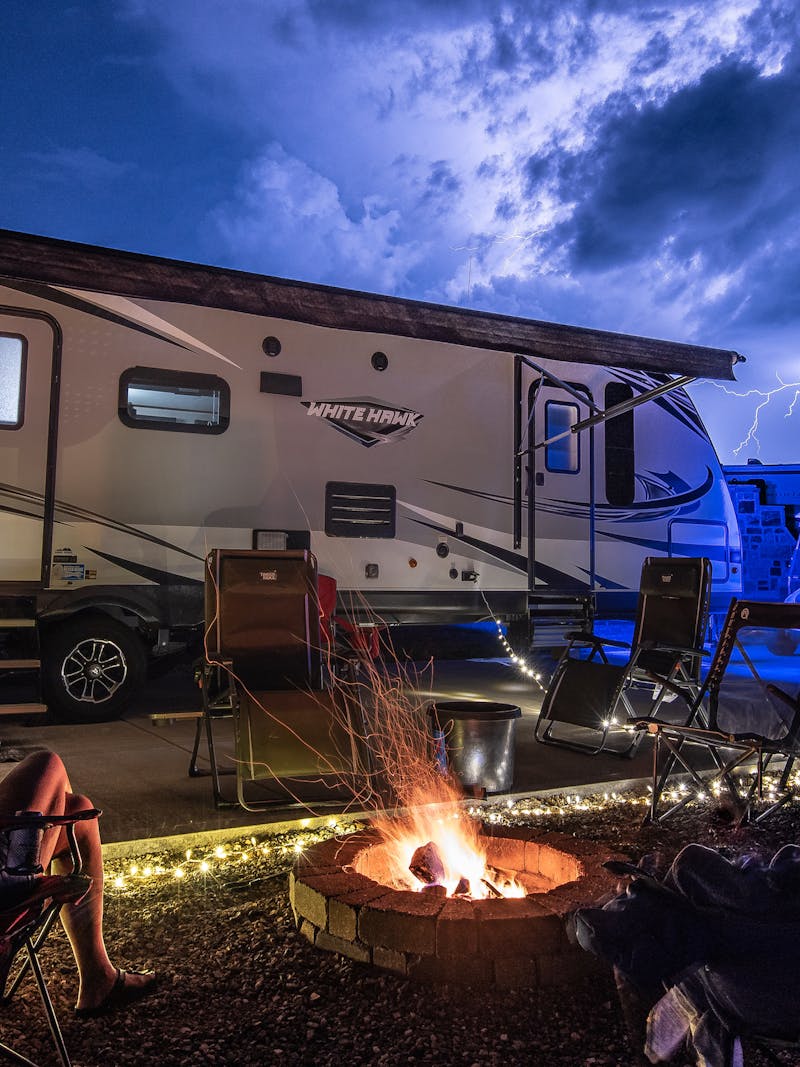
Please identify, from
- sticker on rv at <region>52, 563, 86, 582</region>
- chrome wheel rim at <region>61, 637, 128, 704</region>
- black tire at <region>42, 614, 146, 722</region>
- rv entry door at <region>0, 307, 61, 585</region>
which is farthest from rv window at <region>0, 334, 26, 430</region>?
chrome wheel rim at <region>61, 637, 128, 704</region>

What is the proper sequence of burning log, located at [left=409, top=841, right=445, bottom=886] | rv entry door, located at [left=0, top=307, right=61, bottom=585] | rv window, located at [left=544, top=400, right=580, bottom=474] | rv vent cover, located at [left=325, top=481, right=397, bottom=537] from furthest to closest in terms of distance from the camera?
rv window, located at [left=544, top=400, right=580, bottom=474]
rv vent cover, located at [left=325, top=481, right=397, bottom=537]
rv entry door, located at [left=0, top=307, right=61, bottom=585]
burning log, located at [left=409, top=841, right=445, bottom=886]

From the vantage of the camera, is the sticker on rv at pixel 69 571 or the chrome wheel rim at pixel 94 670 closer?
the sticker on rv at pixel 69 571

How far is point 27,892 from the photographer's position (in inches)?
65.4

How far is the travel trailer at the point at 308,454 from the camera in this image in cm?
557

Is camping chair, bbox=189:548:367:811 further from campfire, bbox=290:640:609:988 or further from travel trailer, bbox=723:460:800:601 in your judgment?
travel trailer, bbox=723:460:800:601

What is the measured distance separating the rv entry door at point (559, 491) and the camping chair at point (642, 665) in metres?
1.18

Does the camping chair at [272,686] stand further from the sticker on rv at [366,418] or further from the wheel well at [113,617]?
the sticker on rv at [366,418]

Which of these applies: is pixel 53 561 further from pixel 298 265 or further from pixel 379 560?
pixel 298 265

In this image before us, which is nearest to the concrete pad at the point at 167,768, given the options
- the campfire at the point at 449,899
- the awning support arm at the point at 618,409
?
the campfire at the point at 449,899

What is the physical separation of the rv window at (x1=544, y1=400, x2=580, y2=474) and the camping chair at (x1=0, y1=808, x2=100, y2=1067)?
5920mm

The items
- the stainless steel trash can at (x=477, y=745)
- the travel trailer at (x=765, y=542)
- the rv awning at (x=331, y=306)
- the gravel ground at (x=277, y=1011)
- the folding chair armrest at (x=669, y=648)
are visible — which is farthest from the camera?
the travel trailer at (x=765, y=542)

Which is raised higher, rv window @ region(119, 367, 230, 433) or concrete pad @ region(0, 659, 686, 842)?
rv window @ region(119, 367, 230, 433)

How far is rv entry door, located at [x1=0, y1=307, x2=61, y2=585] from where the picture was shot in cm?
541

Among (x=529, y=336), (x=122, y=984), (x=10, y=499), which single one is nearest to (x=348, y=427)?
(x=529, y=336)
